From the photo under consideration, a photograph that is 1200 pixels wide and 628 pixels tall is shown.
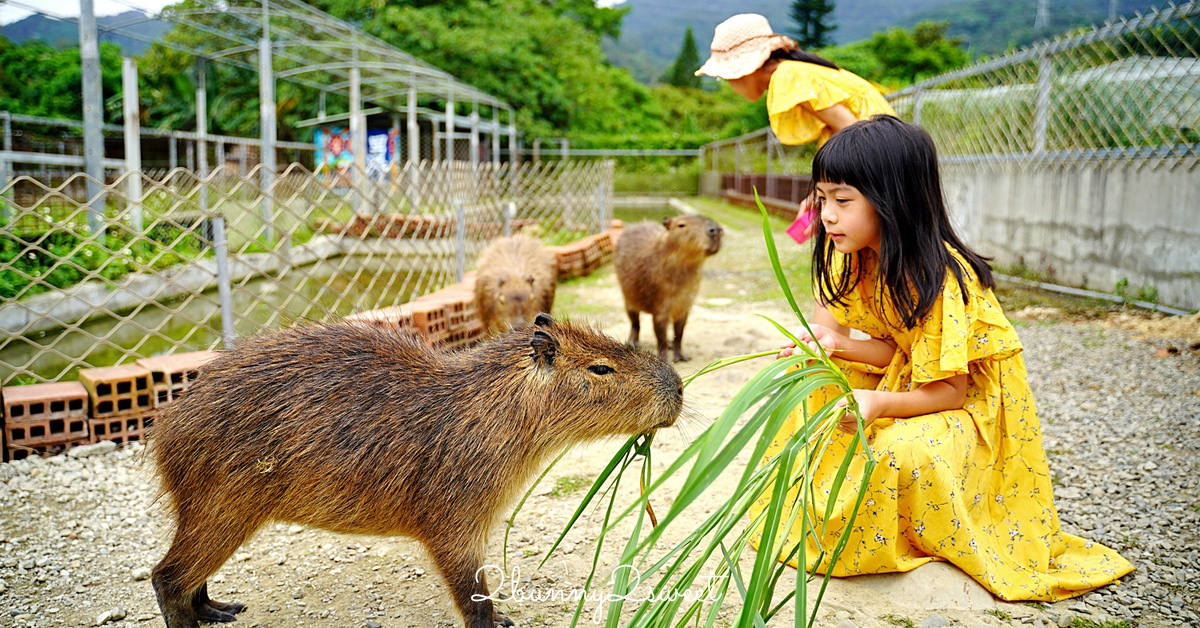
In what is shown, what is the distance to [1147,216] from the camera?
18.2 ft

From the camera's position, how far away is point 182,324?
22.4ft

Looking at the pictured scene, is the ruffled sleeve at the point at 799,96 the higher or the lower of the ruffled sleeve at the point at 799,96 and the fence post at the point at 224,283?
the higher

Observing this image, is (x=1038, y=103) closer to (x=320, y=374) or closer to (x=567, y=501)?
(x=567, y=501)

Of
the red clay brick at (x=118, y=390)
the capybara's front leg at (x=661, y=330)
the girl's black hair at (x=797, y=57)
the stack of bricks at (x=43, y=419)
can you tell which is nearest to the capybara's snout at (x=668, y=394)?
the girl's black hair at (x=797, y=57)

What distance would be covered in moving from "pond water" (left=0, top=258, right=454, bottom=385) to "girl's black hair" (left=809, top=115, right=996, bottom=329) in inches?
117

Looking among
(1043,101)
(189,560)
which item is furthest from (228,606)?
(1043,101)

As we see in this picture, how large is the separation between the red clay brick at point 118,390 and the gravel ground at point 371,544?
187 millimetres

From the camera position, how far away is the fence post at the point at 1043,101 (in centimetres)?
Result: 665

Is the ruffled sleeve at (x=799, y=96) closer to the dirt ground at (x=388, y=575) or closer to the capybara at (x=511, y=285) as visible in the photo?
the dirt ground at (x=388, y=575)

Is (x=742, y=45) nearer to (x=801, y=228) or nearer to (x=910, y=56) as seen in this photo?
(x=801, y=228)

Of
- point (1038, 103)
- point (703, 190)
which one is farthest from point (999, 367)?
point (703, 190)

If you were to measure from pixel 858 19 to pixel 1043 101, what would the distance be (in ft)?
440

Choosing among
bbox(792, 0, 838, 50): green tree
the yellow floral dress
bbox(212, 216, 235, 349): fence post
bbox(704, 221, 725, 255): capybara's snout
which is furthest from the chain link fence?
bbox(792, 0, 838, 50): green tree

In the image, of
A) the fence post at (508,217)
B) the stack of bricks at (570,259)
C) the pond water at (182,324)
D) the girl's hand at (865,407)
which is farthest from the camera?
the fence post at (508,217)
